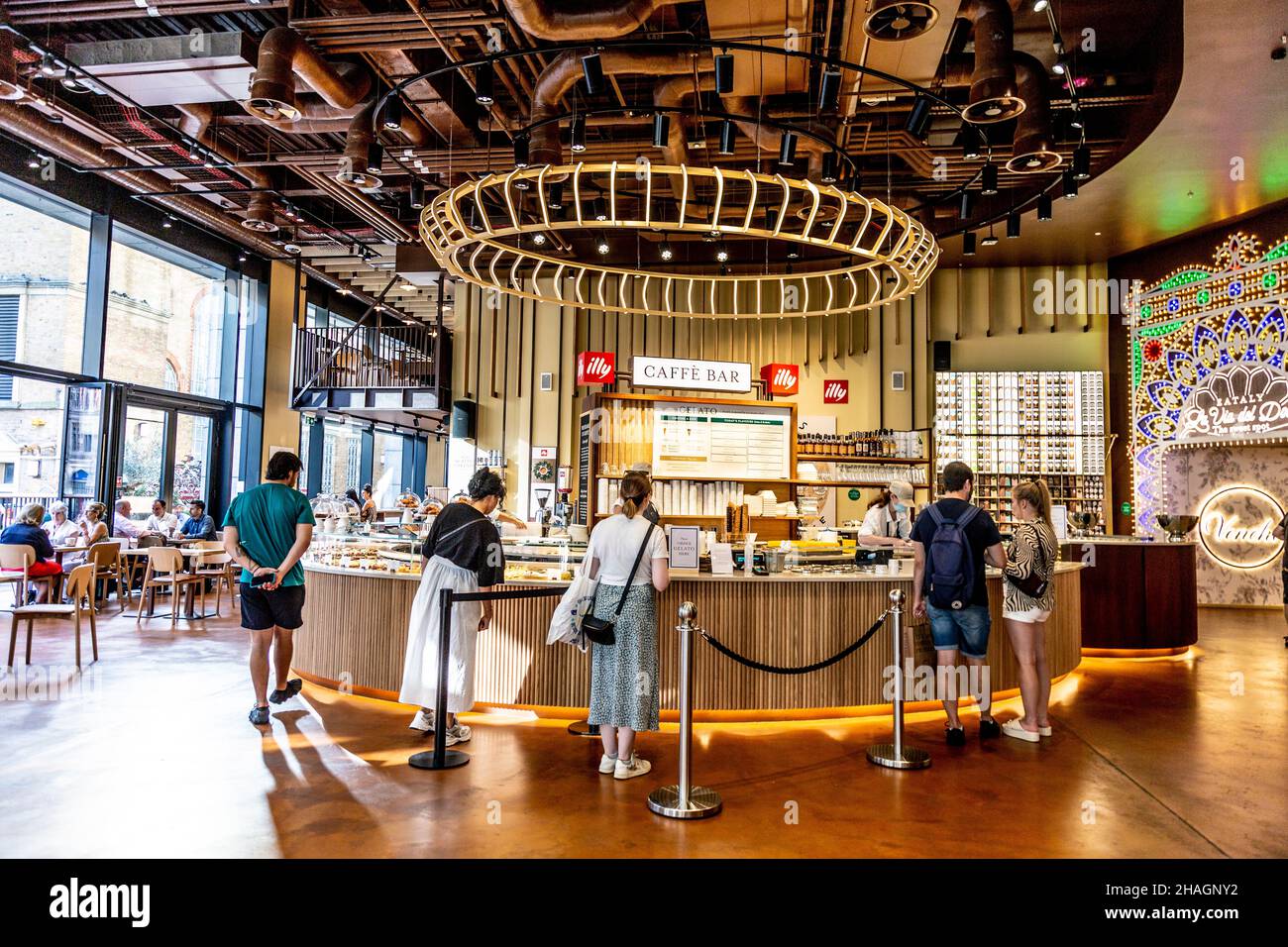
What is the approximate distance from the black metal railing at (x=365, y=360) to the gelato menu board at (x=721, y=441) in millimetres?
6229

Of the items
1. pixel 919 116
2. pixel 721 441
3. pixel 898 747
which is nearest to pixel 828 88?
pixel 919 116

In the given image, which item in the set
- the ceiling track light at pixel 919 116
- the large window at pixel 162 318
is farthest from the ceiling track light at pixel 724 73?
the large window at pixel 162 318

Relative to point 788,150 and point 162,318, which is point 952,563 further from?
point 162,318

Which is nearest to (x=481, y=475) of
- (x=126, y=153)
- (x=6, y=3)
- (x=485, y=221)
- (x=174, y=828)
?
(x=485, y=221)

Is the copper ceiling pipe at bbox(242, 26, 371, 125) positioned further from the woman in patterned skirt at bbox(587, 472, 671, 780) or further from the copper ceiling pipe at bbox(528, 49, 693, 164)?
the woman in patterned skirt at bbox(587, 472, 671, 780)

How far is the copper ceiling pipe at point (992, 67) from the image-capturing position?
18.0 ft

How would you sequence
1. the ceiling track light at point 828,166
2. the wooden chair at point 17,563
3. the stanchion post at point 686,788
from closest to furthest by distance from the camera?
1. the stanchion post at point 686,788
2. the wooden chair at point 17,563
3. the ceiling track light at point 828,166

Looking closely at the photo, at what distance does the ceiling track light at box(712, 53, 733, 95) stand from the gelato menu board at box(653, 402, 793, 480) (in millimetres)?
3432

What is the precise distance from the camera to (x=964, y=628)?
16.1ft

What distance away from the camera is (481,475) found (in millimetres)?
4777

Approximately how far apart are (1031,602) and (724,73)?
4.04 meters

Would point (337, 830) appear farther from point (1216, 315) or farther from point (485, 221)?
point (1216, 315)

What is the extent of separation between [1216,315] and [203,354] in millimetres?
15845

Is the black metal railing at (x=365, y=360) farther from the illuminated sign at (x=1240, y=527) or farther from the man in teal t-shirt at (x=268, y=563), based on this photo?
the illuminated sign at (x=1240, y=527)
